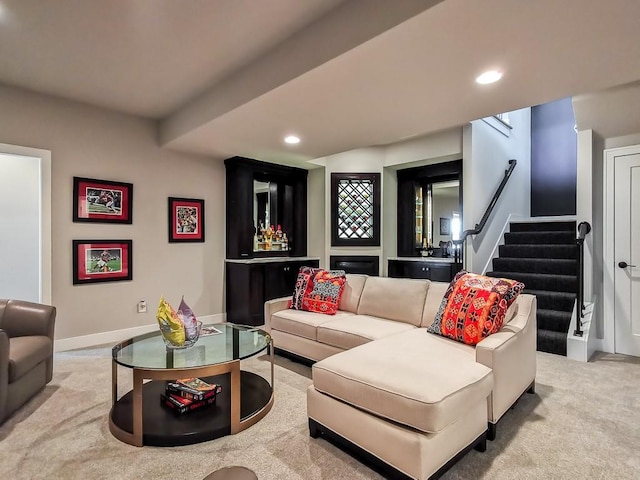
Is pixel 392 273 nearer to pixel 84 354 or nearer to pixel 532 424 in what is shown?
pixel 532 424

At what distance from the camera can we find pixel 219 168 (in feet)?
16.3

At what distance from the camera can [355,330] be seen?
2.78 meters

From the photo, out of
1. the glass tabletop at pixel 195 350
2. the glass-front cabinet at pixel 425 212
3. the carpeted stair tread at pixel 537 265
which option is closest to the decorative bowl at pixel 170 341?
the glass tabletop at pixel 195 350

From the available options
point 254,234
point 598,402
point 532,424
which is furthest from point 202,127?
point 598,402

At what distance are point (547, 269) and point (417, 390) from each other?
152 inches

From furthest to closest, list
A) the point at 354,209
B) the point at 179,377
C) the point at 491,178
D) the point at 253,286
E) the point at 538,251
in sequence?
the point at 354,209 < the point at 491,178 < the point at 538,251 < the point at 253,286 < the point at 179,377

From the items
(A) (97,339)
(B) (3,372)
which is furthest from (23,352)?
(A) (97,339)

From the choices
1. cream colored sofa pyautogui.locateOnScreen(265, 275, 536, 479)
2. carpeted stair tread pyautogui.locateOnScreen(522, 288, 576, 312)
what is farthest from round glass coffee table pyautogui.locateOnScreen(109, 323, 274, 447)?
carpeted stair tread pyautogui.locateOnScreen(522, 288, 576, 312)

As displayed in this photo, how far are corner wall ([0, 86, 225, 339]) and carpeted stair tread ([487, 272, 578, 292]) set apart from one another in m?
4.02

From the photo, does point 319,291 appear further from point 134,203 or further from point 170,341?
point 134,203

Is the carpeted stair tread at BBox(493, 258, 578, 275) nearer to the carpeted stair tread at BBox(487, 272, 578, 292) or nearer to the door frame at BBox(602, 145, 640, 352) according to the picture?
the carpeted stair tread at BBox(487, 272, 578, 292)

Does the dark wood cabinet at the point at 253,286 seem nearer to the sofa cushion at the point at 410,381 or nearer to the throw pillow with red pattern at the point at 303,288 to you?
the throw pillow with red pattern at the point at 303,288

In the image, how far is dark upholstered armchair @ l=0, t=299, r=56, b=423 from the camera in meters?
2.18

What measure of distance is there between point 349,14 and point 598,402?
3.09 m
